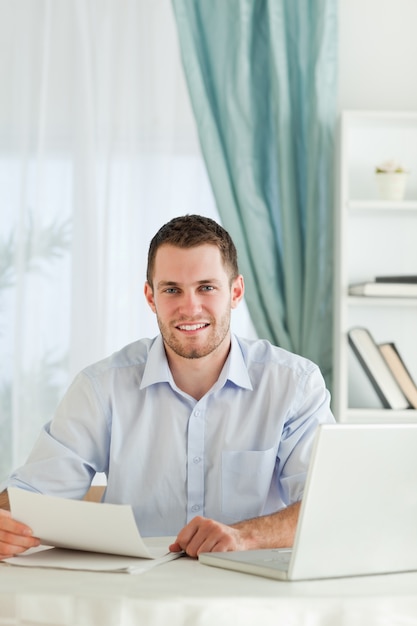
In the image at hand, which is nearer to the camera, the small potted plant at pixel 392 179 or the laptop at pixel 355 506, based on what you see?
the laptop at pixel 355 506

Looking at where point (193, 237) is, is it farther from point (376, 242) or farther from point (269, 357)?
point (376, 242)

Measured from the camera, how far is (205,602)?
3.84 feet

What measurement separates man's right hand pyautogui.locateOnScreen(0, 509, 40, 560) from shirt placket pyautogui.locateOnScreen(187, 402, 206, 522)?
512 mm

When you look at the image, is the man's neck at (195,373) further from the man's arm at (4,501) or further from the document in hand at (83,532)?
the document in hand at (83,532)

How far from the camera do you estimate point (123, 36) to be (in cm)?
336

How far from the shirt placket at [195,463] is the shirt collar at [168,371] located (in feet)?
0.27

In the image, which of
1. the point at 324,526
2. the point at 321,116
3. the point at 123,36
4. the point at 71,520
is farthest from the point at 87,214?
the point at 324,526

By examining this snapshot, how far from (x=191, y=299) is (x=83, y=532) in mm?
695

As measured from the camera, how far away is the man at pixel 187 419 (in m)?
1.95

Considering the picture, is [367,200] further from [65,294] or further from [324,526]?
[324,526]

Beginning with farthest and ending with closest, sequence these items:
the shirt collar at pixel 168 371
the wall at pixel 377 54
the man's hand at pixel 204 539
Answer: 1. the wall at pixel 377 54
2. the shirt collar at pixel 168 371
3. the man's hand at pixel 204 539

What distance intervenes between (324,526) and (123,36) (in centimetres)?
251

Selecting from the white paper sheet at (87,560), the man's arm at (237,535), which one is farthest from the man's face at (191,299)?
the white paper sheet at (87,560)

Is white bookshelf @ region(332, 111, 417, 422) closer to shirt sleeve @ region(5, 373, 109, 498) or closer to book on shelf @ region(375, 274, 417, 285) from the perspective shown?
book on shelf @ region(375, 274, 417, 285)
